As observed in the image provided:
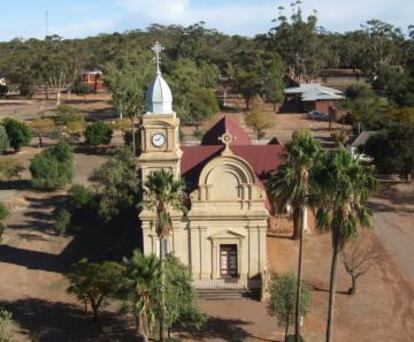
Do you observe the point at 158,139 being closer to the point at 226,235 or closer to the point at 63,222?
the point at 226,235

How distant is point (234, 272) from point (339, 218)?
15.1 meters

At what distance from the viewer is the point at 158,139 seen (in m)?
41.9

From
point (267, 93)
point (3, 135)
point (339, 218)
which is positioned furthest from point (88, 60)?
point (339, 218)

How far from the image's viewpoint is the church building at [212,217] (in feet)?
136

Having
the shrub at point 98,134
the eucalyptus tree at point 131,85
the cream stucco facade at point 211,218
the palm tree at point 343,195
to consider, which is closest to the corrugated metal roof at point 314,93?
the eucalyptus tree at point 131,85

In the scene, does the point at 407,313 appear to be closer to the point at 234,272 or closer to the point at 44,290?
the point at 234,272

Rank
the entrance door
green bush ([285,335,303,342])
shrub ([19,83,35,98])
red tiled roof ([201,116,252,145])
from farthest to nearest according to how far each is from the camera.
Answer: shrub ([19,83,35,98]) < red tiled roof ([201,116,252,145]) < the entrance door < green bush ([285,335,303,342])

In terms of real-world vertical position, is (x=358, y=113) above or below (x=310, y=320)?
above

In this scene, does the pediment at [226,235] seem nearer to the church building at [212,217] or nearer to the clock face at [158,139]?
the church building at [212,217]

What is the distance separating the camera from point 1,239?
50719 millimetres

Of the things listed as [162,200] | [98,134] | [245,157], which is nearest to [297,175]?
[162,200]

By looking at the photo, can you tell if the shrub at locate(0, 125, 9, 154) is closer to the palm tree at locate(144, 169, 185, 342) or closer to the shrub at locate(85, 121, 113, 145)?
the shrub at locate(85, 121, 113, 145)

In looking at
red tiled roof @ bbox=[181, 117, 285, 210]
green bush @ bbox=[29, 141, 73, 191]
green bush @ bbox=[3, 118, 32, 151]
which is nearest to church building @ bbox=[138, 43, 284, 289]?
red tiled roof @ bbox=[181, 117, 285, 210]

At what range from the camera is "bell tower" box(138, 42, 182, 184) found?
4172 cm
